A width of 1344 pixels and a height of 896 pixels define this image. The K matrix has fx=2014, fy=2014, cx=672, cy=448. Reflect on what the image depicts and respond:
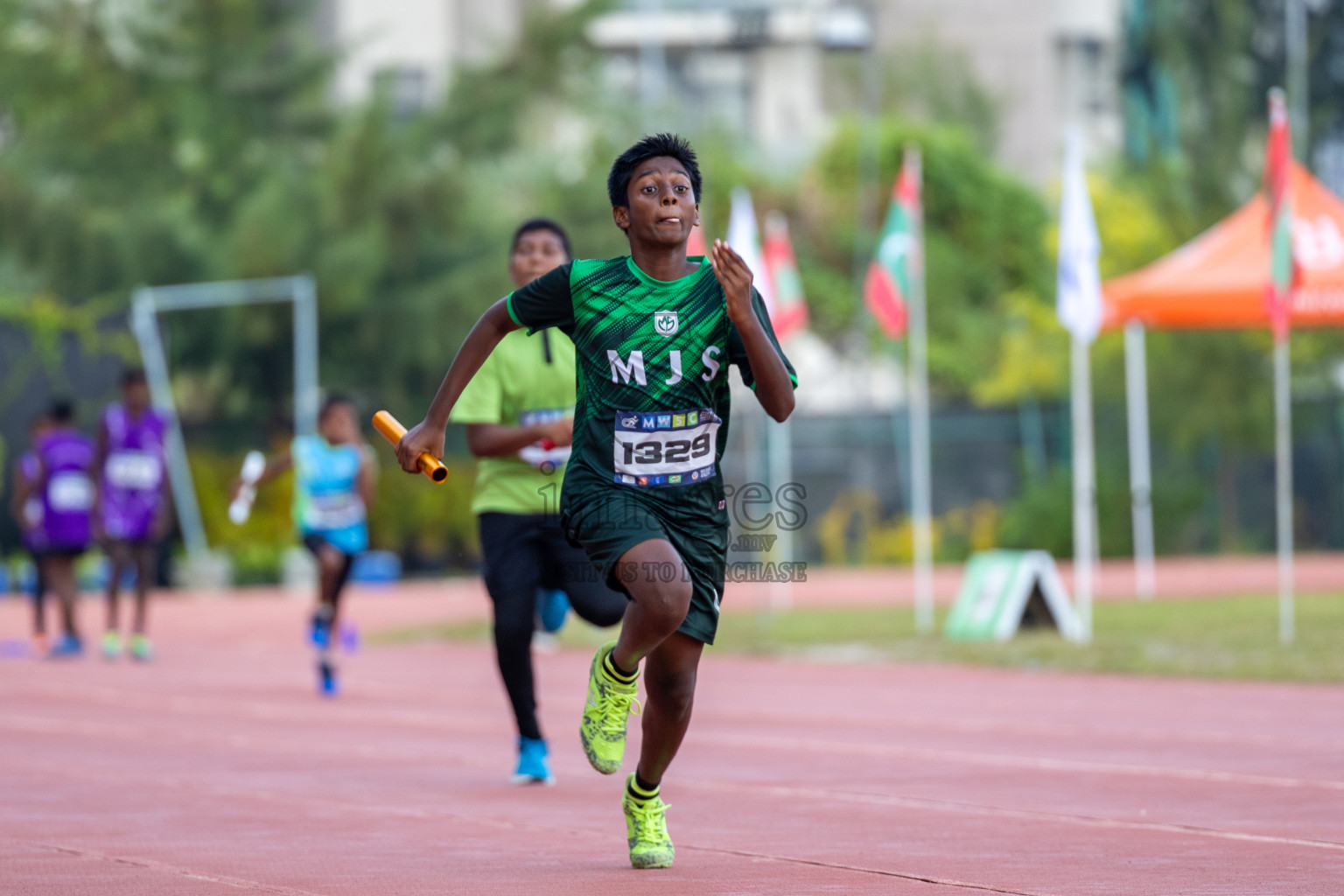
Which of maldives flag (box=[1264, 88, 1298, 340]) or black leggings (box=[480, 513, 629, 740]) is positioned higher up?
maldives flag (box=[1264, 88, 1298, 340])

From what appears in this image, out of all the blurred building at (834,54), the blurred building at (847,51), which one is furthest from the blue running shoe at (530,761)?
the blurred building at (847,51)

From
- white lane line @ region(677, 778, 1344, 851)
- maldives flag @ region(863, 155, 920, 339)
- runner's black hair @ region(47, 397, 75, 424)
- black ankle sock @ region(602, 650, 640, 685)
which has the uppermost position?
maldives flag @ region(863, 155, 920, 339)

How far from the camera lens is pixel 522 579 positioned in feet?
25.7

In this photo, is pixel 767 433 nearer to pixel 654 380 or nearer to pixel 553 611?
pixel 553 611

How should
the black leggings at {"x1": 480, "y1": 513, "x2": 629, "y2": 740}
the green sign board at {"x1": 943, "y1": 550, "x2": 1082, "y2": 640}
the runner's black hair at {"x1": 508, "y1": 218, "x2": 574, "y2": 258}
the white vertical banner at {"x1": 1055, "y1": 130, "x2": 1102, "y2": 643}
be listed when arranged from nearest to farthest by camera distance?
the black leggings at {"x1": 480, "y1": 513, "x2": 629, "y2": 740}
the runner's black hair at {"x1": 508, "y1": 218, "x2": 574, "y2": 258}
the green sign board at {"x1": 943, "y1": 550, "x2": 1082, "y2": 640}
the white vertical banner at {"x1": 1055, "y1": 130, "x2": 1102, "y2": 643}

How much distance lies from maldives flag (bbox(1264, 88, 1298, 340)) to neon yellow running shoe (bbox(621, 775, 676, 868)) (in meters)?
10.4

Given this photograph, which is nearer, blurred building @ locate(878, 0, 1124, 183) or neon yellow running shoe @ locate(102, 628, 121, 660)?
neon yellow running shoe @ locate(102, 628, 121, 660)

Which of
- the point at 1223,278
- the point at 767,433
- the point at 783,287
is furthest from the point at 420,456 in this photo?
the point at 767,433

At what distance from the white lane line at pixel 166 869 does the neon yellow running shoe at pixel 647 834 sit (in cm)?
97

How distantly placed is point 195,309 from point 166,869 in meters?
24.0

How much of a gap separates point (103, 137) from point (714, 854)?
27938 millimetres

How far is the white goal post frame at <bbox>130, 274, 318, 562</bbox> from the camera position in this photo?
2567 centimetres

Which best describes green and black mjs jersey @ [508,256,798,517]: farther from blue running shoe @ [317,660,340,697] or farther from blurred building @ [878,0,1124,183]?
blurred building @ [878,0,1124,183]

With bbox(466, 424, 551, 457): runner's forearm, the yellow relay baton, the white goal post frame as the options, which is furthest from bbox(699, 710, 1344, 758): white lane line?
the white goal post frame
